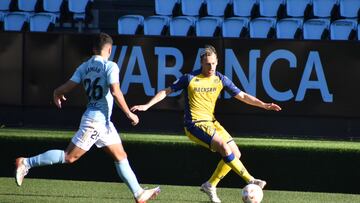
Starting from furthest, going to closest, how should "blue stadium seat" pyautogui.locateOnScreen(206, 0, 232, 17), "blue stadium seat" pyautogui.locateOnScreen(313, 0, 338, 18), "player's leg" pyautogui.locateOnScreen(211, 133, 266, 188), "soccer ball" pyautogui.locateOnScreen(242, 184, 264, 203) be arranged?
"blue stadium seat" pyautogui.locateOnScreen(206, 0, 232, 17)
"blue stadium seat" pyautogui.locateOnScreen(313, 0, 338, 18)
"player's leg" pyautogui.locateOnScreen(211, 133, 266, 188)
"soccer ball" pyautogui.locateOnScreen(242, 184, 264, 203)

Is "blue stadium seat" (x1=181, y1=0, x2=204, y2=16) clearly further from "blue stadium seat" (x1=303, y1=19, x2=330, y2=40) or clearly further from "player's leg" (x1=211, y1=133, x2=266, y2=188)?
"player's leg" (x1=211, y1=133, x2=266, y2=188)

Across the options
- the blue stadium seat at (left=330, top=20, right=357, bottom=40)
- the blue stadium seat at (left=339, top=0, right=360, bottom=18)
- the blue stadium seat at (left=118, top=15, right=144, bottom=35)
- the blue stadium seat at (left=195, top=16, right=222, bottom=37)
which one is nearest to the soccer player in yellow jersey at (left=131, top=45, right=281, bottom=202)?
the blue stadium seat at (left=330, top=20, right=357, bottom=40)

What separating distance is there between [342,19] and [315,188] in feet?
19.6

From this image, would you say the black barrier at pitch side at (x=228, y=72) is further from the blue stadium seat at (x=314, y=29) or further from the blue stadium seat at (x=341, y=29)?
the blue stadium seat at (x=314, y=29)

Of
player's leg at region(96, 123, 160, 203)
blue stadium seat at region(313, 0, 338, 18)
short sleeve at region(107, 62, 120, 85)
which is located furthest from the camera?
blue stadium seat at region(313, 0, 338, 18)

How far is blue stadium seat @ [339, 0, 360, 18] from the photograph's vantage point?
57.6 ft

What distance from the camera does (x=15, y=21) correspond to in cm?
1786

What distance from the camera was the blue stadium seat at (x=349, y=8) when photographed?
57.6 ft

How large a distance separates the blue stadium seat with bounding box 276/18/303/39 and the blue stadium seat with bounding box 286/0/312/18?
77cm

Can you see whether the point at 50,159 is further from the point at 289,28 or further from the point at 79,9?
the point at 79,9

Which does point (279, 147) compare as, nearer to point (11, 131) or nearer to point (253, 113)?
point (253, 113)

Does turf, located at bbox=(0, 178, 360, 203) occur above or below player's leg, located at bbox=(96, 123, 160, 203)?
below

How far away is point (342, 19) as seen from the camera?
685 inches

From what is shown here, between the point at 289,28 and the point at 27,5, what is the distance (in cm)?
530
